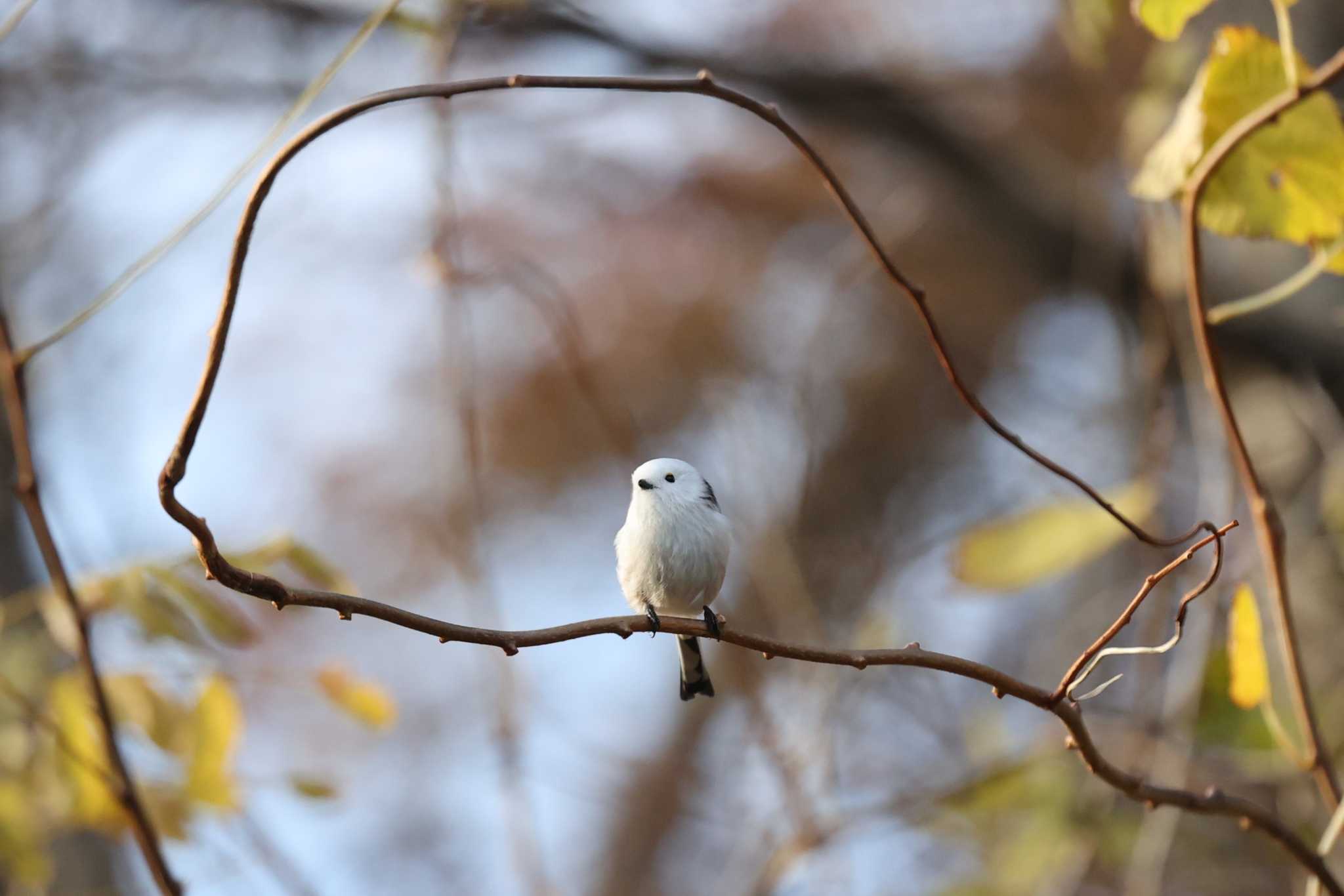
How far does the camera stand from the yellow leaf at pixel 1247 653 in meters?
1.11

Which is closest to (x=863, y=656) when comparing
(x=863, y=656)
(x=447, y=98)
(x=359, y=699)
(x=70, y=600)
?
(x=863, y=656)

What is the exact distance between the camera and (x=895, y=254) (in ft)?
13.5

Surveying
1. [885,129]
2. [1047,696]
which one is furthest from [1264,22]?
[1047,696]

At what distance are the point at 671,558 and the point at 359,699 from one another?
0.47 m

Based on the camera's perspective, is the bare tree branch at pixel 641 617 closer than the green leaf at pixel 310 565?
Yes

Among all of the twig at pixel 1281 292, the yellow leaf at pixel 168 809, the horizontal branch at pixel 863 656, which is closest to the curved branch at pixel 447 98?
the horizontal branch at pixel 863 656

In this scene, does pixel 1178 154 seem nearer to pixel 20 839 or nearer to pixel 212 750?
pixel 212 750

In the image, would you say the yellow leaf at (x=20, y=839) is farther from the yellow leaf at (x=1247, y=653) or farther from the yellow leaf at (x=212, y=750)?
the yellow leaf at (x=1247, y=653)

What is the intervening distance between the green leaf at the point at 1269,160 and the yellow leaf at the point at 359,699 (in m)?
1.13

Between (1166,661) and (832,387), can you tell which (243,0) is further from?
(1166,661)

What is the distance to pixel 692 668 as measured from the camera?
1605mm

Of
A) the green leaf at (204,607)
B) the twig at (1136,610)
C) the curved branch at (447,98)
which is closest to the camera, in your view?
the curved branch at (447,98)

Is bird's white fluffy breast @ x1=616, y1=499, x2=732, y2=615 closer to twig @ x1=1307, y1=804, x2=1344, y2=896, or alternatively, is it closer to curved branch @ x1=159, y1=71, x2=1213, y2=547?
curved branch @ x1=159, y1=71, x2=1213, y2=547

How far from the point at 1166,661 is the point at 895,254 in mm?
1584
